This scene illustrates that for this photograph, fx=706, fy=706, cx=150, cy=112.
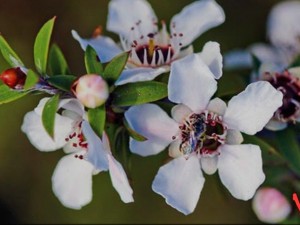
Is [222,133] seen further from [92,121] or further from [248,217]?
[248,217]

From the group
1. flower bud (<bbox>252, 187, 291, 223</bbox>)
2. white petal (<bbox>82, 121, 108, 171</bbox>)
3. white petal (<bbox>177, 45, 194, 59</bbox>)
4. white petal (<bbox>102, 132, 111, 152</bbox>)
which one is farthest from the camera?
flower bud (<bbox>252, 187, 291, 223</bbox>)

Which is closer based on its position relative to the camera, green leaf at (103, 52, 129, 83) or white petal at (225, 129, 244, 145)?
green leaf at (103, 52, 129, 83)

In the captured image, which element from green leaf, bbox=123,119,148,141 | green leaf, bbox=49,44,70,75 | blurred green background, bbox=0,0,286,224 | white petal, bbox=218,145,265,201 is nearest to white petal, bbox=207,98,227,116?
white petal, bbox=218,145,265,201

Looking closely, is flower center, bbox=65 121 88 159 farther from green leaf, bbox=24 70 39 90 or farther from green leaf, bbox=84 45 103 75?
green leaf, bbox=24 70 39 90

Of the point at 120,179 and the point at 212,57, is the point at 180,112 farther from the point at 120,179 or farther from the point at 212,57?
the point at 120,179

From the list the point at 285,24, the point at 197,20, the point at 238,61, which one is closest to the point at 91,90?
the point at 197,20

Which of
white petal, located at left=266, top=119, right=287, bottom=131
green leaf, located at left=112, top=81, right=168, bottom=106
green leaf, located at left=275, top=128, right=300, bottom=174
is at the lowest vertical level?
green leaf, located at left=275, top=128, right=300, bottom=174

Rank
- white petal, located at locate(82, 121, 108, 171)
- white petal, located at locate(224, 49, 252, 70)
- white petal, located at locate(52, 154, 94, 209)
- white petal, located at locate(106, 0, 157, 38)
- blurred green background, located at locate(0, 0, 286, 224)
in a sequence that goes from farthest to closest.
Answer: blurred green background, located at locate(0, 0, 286, 224) < white petal, located at locate(224, 49, 252, 70) < white petal, located at locate(106, 0, 157, 38) < white petal, located at locate(52, 154, 94, 209) < white petal, located at locate(82, 121, 108, 171)
